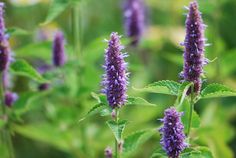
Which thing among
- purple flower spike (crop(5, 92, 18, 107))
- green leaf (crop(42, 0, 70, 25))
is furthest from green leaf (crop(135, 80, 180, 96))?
purple flower spike (crop(5, 92, 18, 107))

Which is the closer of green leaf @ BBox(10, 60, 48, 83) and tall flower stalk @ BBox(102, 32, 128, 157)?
tall flower stalk @ BBox(102, 32, 128, 157)

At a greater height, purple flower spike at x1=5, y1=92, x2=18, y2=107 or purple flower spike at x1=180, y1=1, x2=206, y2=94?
purple flower spike at x1=180, y1=1, x2=206, y2=94

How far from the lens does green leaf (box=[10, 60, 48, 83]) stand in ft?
9.38

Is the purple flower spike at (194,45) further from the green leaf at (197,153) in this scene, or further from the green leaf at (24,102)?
the green leaf at (24,102)

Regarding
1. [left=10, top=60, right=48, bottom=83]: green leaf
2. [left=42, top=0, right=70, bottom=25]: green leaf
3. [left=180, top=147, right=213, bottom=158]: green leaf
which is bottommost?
[left=180, top=147, right=213, bottom=158]: green leaf

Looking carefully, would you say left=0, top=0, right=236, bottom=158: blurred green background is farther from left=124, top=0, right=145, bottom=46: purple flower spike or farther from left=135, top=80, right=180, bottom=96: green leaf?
left=135, top=80, right=180, bottom=96: green leaf

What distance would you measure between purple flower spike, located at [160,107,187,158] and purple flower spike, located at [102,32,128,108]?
0.21 m

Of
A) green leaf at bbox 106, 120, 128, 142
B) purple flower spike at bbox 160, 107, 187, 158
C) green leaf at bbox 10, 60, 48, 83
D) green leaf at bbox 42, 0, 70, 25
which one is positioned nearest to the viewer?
purple flower spike at bbox 160, 107, 187, 158

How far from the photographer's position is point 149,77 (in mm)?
5199

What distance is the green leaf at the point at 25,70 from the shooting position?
2859 mm

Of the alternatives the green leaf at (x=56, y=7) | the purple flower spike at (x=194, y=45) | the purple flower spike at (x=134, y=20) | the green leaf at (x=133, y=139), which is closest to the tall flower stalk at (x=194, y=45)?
the purple flower spike at (x=194, y=45)

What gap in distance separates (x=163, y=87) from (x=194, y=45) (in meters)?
0.20

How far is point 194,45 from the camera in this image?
7.32 feet

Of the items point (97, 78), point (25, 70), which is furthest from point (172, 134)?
point (97, 78)
